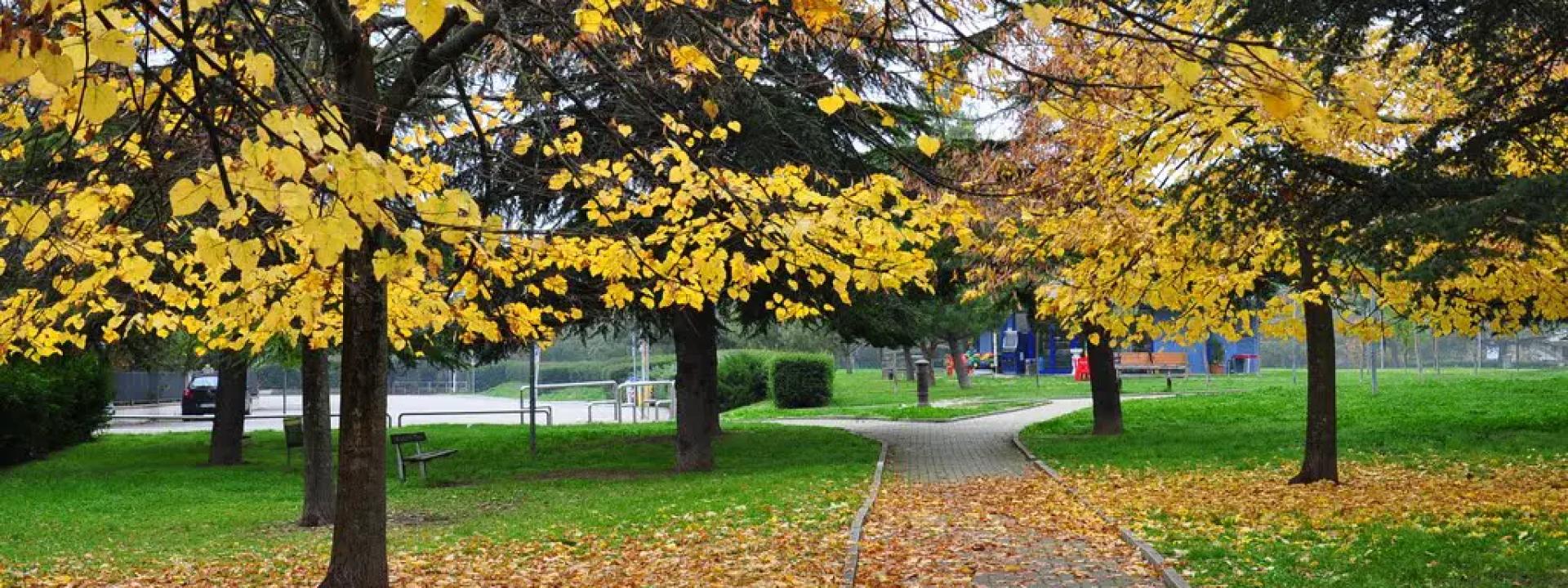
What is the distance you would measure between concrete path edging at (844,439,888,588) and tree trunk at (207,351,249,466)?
36.7ft

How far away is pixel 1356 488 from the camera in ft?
39.1

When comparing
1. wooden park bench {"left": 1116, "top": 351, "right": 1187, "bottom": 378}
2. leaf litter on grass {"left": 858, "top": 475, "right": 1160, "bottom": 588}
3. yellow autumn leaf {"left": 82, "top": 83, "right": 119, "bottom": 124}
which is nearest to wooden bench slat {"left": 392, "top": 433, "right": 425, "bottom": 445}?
leaf litter on grass {"left": 858, "top": 475, "right": 1160, "bottom": 588}

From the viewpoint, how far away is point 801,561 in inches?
Answer: 334

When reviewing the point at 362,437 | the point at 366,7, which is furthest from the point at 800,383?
the point at 366,7

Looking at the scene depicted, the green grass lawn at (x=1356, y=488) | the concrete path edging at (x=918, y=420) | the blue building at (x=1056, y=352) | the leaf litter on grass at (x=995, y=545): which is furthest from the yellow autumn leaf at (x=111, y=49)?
the blue building at (x=1056, y=352)

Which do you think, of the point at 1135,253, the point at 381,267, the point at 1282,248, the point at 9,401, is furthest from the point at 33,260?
the point at 9,401

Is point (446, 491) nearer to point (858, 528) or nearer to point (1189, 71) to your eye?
point (858, 528)

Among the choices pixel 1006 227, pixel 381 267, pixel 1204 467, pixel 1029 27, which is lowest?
pixel 1204 467

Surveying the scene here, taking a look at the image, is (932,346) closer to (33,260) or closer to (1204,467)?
(1204,467)

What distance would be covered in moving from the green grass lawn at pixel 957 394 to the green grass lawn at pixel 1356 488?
238 inches

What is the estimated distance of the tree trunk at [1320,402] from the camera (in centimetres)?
1247

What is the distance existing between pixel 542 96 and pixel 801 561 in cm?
374

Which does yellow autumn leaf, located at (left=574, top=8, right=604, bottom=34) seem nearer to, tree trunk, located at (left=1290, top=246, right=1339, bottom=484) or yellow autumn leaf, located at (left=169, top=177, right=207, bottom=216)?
yellow autumn leaf, located at (left=169, top=177, right=207, bottom=216)

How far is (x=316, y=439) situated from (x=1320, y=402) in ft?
32.8
